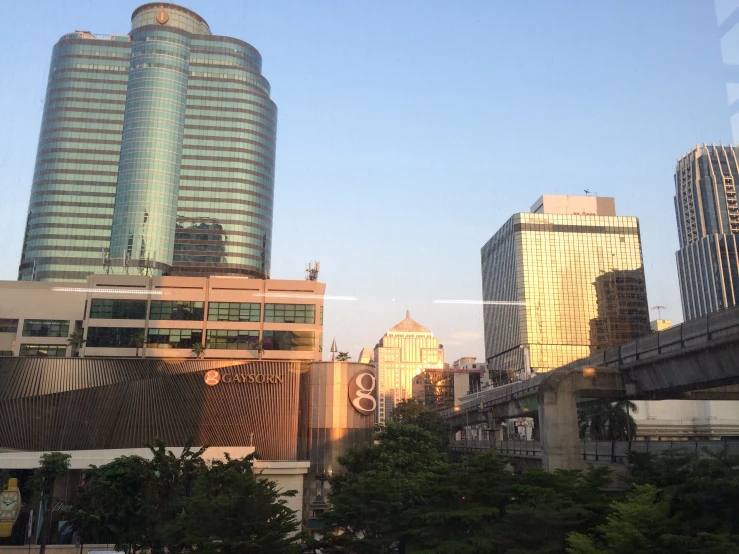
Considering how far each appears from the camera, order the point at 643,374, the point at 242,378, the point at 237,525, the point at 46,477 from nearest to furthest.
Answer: the point at 237,525, the point at 643,374, the point at 46,477, the point at 242,378

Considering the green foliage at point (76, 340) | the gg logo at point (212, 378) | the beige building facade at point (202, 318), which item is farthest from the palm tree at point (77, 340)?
the gg logo at point (212, 378)

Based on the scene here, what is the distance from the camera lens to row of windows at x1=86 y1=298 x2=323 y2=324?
100000 millimetres

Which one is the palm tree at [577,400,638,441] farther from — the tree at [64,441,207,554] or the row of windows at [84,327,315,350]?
the tree at [64,441,207,554]

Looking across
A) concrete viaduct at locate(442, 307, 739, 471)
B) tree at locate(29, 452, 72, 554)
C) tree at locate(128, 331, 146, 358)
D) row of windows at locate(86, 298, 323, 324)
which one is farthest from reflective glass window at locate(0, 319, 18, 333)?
concrete viaduct at locate(442, 307, 739, 471)

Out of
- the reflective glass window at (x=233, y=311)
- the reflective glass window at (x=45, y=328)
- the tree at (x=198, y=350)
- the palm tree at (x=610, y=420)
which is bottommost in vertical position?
the palm tree at (x=610, y=420)

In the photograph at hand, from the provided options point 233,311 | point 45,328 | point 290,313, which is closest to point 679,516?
point 290,313

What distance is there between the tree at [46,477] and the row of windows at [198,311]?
50.4m

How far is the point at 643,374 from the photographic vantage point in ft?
147

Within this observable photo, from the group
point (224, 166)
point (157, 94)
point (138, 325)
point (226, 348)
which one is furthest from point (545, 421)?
point (157, 94)

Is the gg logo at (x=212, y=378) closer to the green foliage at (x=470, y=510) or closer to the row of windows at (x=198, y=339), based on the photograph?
the green foliage at (x=470, y=510)

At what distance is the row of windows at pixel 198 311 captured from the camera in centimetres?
10000

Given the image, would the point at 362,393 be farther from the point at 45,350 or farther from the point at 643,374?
the point at 45,350

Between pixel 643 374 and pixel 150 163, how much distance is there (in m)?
153

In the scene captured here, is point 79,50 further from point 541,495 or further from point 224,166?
point 541,495
